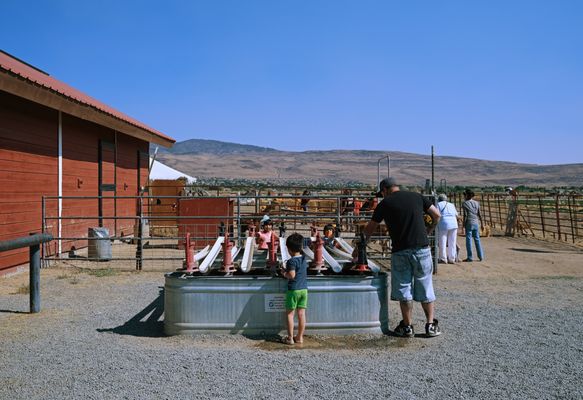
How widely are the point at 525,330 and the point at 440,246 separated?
595 cm

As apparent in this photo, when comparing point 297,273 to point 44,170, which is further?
point 44,170

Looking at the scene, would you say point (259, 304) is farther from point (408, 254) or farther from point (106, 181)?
point (106, 181)

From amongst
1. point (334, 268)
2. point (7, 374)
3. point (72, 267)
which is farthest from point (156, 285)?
point (7, 374)

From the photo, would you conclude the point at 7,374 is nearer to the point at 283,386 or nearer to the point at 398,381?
the point at 283,386

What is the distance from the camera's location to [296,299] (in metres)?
5.72

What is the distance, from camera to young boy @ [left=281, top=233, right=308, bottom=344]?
5.68 m

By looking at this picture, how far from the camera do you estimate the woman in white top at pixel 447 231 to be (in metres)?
11.8

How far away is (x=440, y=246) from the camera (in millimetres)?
12250

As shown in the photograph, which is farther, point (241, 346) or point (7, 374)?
point (241, 346)

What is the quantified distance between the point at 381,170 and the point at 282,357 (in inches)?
5762

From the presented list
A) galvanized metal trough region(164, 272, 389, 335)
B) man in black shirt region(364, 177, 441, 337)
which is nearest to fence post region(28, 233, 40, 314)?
galvanized metal trough region(164, 272, 389, 335)

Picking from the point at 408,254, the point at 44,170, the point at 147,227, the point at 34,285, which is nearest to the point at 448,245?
the point at 408,254

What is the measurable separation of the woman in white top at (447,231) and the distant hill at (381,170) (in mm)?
121216

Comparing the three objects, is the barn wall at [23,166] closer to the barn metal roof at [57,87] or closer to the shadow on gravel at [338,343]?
the barn metal roof at [57,87]
